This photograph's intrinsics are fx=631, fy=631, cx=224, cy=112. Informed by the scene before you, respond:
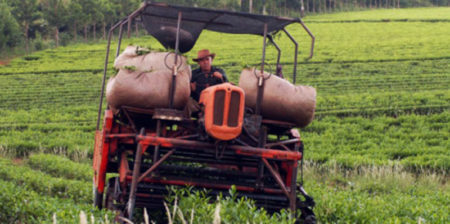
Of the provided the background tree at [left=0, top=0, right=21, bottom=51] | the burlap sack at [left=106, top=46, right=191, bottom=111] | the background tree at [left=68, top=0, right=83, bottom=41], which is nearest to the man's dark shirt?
the burlap sack at [left=106, top=46, right=191, bottom=111]

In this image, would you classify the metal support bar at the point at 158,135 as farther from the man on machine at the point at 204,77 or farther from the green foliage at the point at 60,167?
the green foliage at the point at 60,167

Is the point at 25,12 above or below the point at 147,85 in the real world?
above

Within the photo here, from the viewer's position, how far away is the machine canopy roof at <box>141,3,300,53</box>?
827 cm

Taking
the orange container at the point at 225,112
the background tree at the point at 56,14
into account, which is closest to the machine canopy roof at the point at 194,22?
the orange container at the point at 225,112

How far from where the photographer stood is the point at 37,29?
65438mm

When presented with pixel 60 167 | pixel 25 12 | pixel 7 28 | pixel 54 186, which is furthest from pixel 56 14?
pixel 54 186

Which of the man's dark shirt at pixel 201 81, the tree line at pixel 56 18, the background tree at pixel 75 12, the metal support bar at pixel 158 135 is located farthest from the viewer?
the background tree at pixel 75 12

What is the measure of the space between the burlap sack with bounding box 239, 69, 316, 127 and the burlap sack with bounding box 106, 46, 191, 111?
0.80 metres

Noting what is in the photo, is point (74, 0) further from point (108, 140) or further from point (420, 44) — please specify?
point (108, 140)

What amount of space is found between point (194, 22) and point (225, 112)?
2399 mm

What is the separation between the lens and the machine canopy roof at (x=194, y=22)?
27.1 feet

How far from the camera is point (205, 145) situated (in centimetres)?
759

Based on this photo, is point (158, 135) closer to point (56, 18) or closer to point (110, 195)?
point (110, 195)

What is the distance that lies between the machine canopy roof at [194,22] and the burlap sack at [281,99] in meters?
0.88
